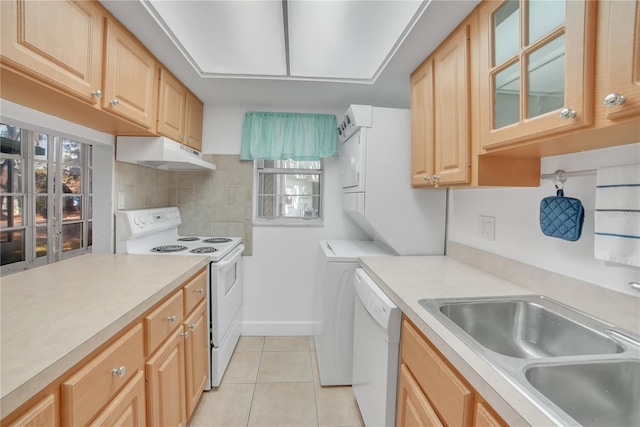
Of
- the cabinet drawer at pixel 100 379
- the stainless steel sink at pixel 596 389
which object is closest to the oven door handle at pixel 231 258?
the cabinet drawer at pixel 100 379

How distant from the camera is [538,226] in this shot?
1276 millimetres

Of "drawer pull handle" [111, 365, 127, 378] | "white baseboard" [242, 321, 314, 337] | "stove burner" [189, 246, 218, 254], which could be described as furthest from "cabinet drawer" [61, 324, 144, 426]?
"white baseboard" [242, 321, 314, 337]

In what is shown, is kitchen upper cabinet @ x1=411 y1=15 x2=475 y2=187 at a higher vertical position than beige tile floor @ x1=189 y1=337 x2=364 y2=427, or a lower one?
higher

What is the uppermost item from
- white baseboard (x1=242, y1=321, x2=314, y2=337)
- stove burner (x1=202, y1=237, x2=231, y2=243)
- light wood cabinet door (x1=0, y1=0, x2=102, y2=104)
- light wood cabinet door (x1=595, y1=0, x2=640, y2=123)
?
light wood cabinet door (x1=0, y1=0, x2=102, y2=104)

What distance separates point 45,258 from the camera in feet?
11.6

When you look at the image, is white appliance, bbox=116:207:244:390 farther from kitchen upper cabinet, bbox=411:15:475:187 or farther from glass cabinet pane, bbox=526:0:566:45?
glass cabinet pane, bbox=526:0:566:45

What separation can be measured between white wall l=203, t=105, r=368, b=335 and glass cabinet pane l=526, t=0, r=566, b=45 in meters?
1.84

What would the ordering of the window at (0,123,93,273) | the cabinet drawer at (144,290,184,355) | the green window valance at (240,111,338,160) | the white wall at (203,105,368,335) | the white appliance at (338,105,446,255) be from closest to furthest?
the cabinet drawer at (144,290,184,355), the white appliance at (338,105,446,255), the green window valance at (240,111,338,160), the white wall at (203,105,368,335), the window at (0,123,93,273)

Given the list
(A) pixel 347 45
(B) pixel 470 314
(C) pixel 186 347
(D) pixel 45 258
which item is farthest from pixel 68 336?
(D) pixel 45 258

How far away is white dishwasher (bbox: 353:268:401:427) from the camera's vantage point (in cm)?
121

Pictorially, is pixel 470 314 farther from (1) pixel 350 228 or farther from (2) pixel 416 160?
(1) pixel 350 228

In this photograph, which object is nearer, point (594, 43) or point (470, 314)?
point (594, 43)

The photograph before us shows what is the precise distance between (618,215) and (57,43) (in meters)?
2.04

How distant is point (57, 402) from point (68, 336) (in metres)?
0.16
